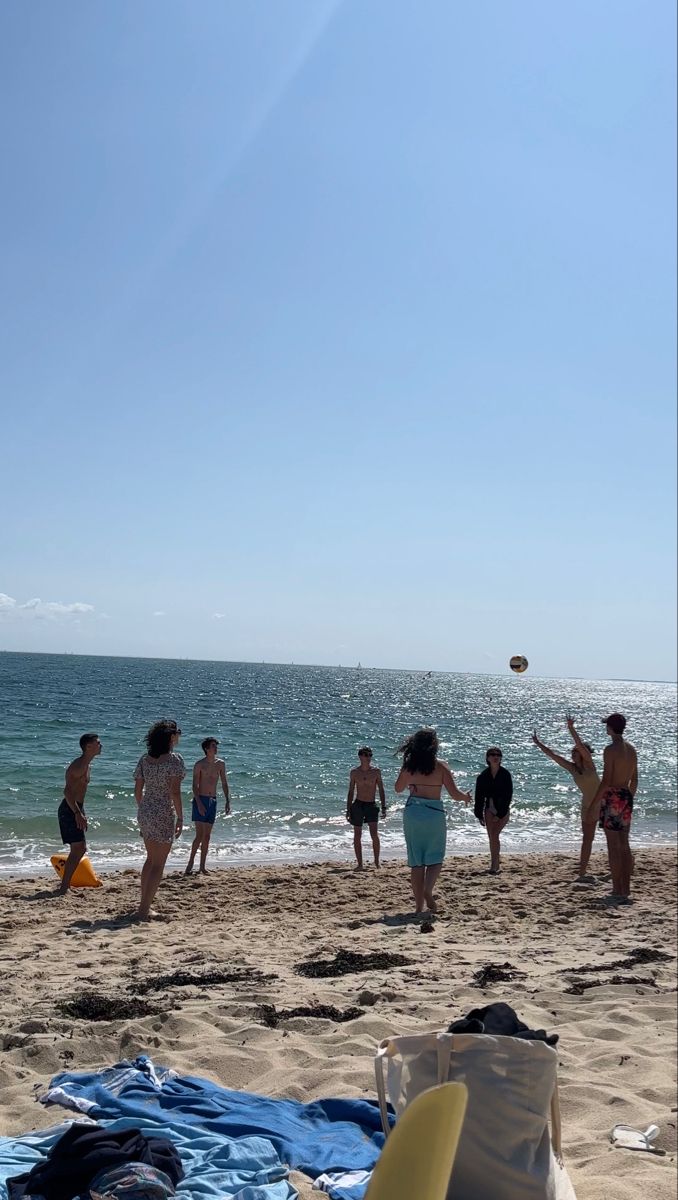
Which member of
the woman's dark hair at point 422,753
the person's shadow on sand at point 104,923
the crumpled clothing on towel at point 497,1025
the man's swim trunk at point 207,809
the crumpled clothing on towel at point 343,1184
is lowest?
the person's shadow on sand at point 104,923

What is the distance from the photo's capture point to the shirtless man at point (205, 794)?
421 inches

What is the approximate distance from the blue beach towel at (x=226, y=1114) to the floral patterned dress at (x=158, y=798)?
3.82 metres

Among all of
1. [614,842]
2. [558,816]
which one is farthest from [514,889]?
[558,816]

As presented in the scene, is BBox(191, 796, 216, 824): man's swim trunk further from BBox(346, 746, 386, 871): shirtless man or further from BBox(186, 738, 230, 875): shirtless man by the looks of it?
BBox(346, 746, 386, 871): shirtless man

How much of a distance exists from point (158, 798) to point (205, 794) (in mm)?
2990

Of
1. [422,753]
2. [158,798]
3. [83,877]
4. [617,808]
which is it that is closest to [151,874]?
[158,798]

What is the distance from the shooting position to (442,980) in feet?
18.8

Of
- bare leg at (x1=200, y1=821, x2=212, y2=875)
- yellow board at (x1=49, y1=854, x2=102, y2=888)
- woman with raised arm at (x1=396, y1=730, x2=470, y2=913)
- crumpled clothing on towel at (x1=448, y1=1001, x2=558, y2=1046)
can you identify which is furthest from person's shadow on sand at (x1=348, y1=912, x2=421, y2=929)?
crumpled clothing on towel at (x1=448, y1=1001, x2=558, y2=1046)

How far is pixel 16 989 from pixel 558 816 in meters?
16.7

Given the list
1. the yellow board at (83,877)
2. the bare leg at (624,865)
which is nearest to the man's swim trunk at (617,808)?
the bare leg at (624,865)

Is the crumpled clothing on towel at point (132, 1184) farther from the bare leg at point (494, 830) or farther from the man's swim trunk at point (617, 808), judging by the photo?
the bare leg at point (494, 830)

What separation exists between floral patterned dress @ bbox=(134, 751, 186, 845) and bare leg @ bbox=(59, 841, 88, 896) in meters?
1.98

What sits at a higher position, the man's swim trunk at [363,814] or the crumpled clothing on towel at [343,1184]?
the crumpled clothing on towel at [343,1184]

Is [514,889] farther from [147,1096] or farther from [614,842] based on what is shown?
[147,1096]
